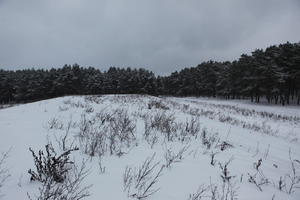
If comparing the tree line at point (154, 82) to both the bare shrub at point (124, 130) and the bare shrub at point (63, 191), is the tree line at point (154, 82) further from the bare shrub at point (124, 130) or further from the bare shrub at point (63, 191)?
the bare shrub at point (63, 191)

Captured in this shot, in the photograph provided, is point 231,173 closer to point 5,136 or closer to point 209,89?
point 5,136

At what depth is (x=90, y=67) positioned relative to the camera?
79562 mm

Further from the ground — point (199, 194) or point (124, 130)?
point (124, 130)

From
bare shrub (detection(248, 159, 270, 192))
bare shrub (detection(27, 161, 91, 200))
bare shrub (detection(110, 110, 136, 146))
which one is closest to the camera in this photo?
bare shrub (detection(27, 161, 91, 200))

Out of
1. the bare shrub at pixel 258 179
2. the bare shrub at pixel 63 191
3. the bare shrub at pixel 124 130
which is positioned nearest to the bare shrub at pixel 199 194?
the bare shrub at pixel 258 179

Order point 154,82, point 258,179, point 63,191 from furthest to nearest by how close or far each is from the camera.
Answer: point 154,82
point 258,179
point 63,191

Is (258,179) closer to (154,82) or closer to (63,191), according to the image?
(63,191)

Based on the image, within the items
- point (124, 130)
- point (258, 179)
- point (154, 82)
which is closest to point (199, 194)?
point (258, 179)

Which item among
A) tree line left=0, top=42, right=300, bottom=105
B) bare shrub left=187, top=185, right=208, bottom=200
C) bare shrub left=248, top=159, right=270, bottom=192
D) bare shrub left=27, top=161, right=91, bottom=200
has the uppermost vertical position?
tree line left=0, top=42, right=300, bottom=105

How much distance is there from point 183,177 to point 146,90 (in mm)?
58308

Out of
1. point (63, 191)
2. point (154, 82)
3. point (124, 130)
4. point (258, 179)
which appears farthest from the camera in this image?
point (154, 82)

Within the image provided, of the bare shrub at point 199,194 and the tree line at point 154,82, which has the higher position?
the tree line at point 154,82

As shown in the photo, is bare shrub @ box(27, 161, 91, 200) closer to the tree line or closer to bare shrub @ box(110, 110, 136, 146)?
bare shrub @ box(110, 110, 136, 146)

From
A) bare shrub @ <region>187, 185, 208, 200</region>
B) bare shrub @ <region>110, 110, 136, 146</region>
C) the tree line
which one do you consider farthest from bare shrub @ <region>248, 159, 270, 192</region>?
the tree line
